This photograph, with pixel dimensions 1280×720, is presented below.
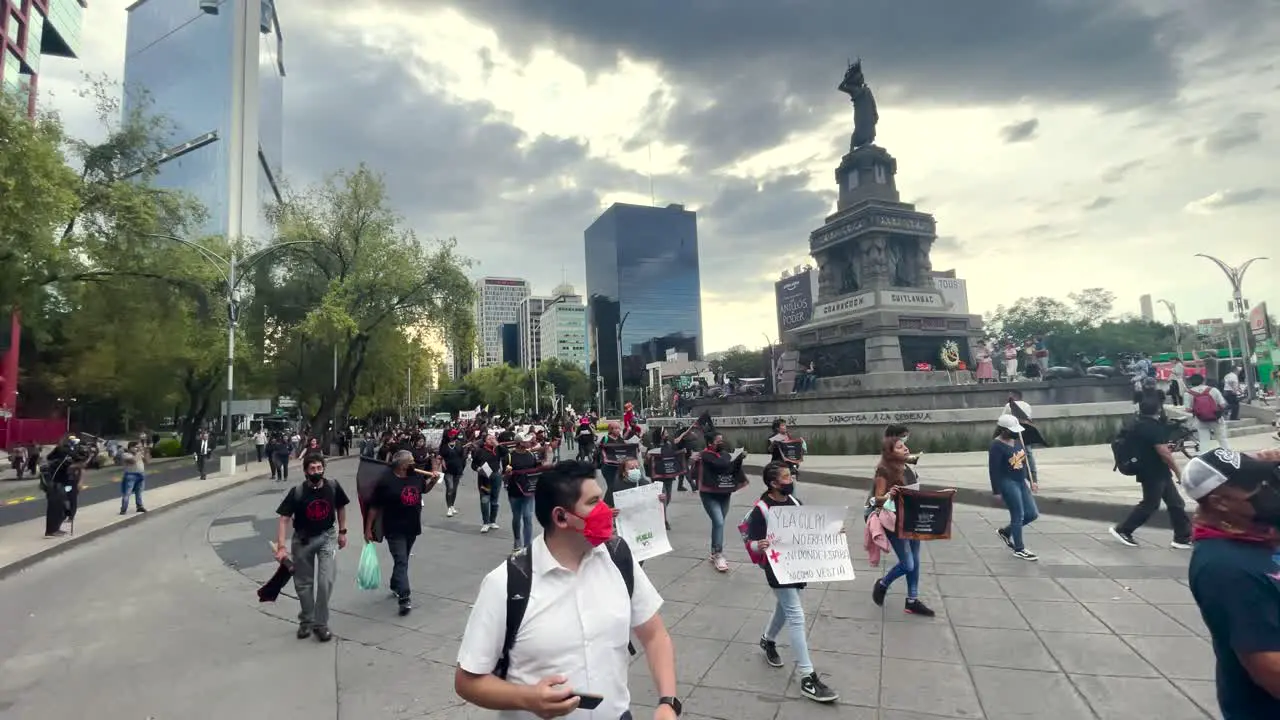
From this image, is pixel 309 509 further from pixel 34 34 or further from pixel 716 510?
pixel 34 34

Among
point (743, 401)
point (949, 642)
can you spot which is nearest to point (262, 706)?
point (949, 642)

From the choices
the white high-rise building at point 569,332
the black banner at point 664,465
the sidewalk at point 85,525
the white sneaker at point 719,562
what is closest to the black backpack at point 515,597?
the white sneaker at point 719,562

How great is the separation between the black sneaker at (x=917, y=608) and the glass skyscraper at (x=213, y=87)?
342ft

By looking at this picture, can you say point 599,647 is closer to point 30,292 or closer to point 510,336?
point 30,292

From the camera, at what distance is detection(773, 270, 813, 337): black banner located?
10469 cm

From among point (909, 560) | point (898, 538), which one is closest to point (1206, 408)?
point (909, 560)

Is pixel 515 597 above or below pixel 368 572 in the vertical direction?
above

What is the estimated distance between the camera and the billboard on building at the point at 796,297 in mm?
104500

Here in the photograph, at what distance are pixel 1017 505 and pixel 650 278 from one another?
156m

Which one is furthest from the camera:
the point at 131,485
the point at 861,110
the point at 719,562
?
the point at 861,110

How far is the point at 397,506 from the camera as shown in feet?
23.2

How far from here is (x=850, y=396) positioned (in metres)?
21.4

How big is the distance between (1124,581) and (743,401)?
743 inches

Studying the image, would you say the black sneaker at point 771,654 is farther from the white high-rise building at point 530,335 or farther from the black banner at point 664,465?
the white high-rise building at point 530,335
